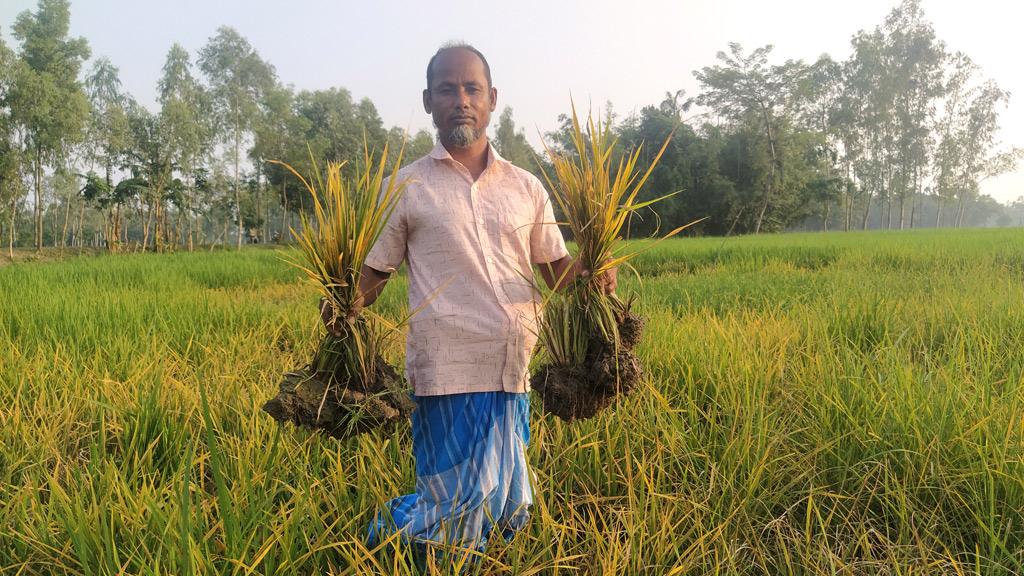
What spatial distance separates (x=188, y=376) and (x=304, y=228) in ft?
6.93

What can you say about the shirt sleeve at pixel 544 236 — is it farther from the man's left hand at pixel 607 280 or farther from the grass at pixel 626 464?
the grass at pixel 626 464

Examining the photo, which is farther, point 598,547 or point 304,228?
point 598,547

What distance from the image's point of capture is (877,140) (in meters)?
33.7

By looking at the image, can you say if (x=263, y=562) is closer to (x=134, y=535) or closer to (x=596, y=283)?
(x=134, y=535)

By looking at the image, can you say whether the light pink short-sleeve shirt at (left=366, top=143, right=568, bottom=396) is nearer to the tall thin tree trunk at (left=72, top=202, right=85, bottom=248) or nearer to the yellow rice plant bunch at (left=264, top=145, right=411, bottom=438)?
the yellow rice plant bunch at (left=264, top=145, right=411, bottom=438)

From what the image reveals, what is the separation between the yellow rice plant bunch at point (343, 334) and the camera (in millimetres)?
1233

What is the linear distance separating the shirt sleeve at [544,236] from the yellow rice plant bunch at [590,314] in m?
0.18

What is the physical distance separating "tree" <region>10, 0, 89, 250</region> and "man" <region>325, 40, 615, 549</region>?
80.6 feet

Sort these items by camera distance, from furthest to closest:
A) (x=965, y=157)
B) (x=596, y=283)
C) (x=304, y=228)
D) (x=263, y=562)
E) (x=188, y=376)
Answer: (x=965, y=157), (x=188, y=376), (x=263, y=562), (x=596, y=283), (x=304, y=228)

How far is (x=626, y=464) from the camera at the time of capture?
77.5 inches

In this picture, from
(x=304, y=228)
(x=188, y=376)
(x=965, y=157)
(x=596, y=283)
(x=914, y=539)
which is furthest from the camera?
(x=965, y=157)

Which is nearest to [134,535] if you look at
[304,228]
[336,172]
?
[304,228]

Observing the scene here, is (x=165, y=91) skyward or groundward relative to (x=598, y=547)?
skyward

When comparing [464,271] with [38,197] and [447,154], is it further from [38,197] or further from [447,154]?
[38,197]
